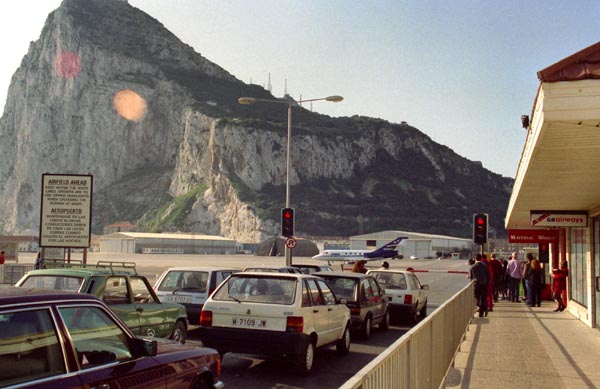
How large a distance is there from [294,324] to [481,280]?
10.0m

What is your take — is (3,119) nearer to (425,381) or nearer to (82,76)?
(82,76)

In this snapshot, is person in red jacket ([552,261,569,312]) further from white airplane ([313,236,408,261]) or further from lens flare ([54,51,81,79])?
lens flare ([54,51,81,79])

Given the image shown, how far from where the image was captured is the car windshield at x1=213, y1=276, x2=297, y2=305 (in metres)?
9.35

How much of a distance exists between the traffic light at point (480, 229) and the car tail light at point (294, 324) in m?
13.0

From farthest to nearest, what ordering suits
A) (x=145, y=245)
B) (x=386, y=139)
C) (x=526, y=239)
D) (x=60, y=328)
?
(x=386, y=139) → (x=145, y=245) → (x=526, y=239) → (x=60, y=328)

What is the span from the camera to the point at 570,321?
655 inches

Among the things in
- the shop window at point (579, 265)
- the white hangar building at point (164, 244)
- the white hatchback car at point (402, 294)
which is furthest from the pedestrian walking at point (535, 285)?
the white hangar building at point (164, 244)

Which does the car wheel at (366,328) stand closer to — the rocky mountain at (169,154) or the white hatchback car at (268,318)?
the white hatchback car at (268,318)

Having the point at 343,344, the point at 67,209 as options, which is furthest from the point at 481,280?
the point at 67,209

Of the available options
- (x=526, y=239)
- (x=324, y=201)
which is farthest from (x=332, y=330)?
(x=324, y=201)

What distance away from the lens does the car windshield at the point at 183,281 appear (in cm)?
1301

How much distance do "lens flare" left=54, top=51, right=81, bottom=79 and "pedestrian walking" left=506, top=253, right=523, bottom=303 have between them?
510 feet

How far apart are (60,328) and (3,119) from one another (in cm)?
18697

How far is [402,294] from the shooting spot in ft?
53.2
